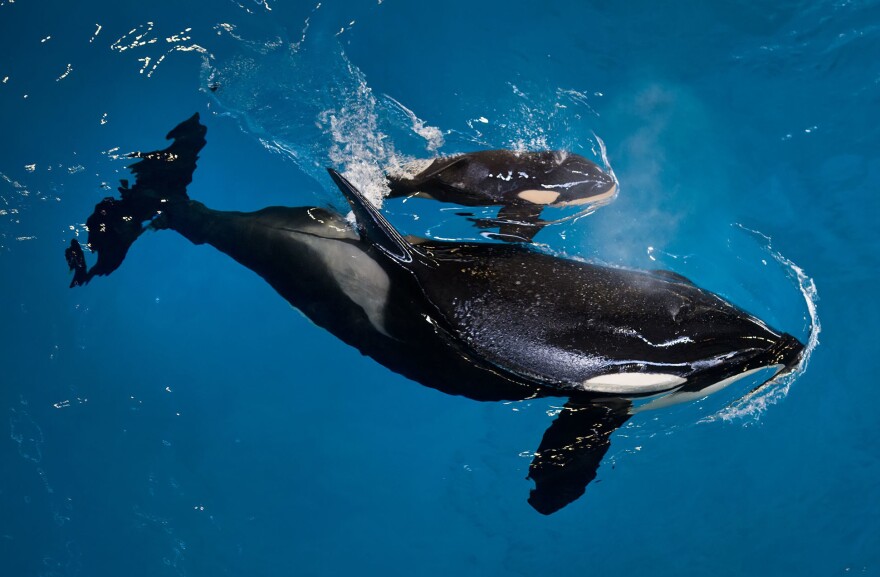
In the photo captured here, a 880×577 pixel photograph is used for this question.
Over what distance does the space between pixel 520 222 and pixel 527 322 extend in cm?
126

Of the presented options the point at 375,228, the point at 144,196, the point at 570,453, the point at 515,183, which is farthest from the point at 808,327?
the point at 144,196

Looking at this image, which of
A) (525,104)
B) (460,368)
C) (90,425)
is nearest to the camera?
(460,368)

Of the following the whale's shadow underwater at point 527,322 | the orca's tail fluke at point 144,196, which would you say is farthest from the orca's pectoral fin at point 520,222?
the orca's tail fluke at point 144,196

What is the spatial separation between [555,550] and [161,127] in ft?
22.5

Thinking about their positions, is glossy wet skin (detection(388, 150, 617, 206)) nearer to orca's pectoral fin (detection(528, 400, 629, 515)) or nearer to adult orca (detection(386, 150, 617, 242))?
adult orca (detection(386, 150, 617, 242))

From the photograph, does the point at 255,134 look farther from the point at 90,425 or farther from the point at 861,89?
the point at 861,89

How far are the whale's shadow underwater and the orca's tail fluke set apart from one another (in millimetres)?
1568

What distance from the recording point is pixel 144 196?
535 centimetres

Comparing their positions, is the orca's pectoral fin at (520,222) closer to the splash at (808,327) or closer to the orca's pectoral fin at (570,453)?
the orca's pectoral fin at (570,453)

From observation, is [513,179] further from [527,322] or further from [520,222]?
[527,322]

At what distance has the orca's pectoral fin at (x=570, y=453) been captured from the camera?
4051 millimetres

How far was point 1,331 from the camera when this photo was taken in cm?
706

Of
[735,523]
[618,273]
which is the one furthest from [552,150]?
[735,523]

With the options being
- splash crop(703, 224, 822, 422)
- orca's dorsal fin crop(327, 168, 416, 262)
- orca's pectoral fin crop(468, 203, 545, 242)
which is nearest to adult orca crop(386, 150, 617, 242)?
orca's pectoral fin crop(468, 203, 545, 242)
